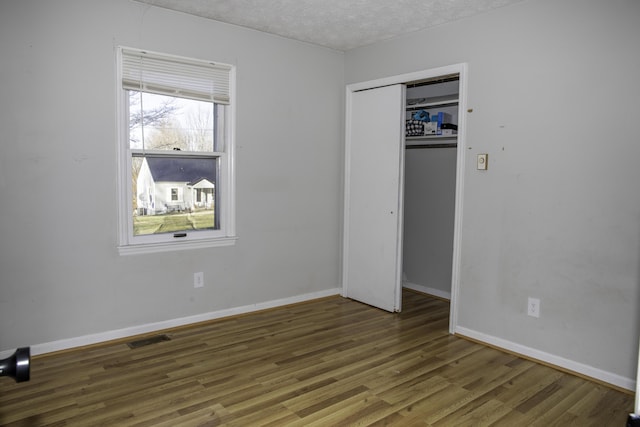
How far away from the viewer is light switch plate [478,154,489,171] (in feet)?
11.6

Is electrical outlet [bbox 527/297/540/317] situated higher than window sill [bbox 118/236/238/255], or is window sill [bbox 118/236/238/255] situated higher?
window sill [bbox 118/236/238/255]

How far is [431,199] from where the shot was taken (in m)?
5.03

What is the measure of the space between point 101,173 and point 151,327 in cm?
128

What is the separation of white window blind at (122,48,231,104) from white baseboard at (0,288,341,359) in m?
1.86

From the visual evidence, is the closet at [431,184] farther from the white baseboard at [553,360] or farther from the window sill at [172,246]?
the window sill at [172,246]

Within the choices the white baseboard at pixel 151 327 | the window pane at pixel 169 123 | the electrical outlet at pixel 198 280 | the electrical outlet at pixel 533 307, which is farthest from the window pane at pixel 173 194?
the electrical outlet at pixel 533 307

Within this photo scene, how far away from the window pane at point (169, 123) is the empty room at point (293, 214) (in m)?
0.02

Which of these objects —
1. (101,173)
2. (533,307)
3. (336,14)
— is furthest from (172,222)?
(533,307)

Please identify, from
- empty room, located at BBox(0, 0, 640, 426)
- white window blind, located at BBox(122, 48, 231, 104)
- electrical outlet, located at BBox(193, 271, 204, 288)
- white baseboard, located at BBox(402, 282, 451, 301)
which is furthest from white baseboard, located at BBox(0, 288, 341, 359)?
white window blind, located at BBox(122, 48, 231, 104)

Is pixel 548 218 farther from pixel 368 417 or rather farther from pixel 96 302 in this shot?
pixel 96 302

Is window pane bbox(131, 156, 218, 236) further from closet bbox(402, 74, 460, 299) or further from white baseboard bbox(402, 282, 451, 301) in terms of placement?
white baseboard bbox(402, 282, 451, 301)

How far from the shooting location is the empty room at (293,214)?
2.80 metres

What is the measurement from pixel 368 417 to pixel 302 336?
1.28 meters

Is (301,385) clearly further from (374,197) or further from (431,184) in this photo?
(431,184)
